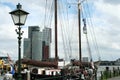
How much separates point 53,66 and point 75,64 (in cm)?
1281

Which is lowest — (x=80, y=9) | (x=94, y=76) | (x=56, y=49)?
(x=94, y=76)

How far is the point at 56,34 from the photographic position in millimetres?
51156

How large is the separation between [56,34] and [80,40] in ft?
46.4

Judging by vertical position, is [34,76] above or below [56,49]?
below

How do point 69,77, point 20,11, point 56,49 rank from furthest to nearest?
point 56,49 → point 69,77 → point 20,11

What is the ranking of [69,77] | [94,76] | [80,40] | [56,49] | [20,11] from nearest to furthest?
[20,11], [69,77], [94,76], [56,49], [80,40]

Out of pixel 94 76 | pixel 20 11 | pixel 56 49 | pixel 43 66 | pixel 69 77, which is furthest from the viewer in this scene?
pixel 56 49

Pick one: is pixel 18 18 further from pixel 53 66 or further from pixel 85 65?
pixel 85 65

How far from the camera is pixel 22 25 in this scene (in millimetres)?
20266

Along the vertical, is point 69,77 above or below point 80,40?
below

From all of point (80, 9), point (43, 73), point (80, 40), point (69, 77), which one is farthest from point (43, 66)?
point (80, 9)

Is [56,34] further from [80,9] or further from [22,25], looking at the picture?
[22,25]

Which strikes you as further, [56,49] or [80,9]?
[80,9]

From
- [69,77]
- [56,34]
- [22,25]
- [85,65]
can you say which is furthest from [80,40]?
[22,25]
